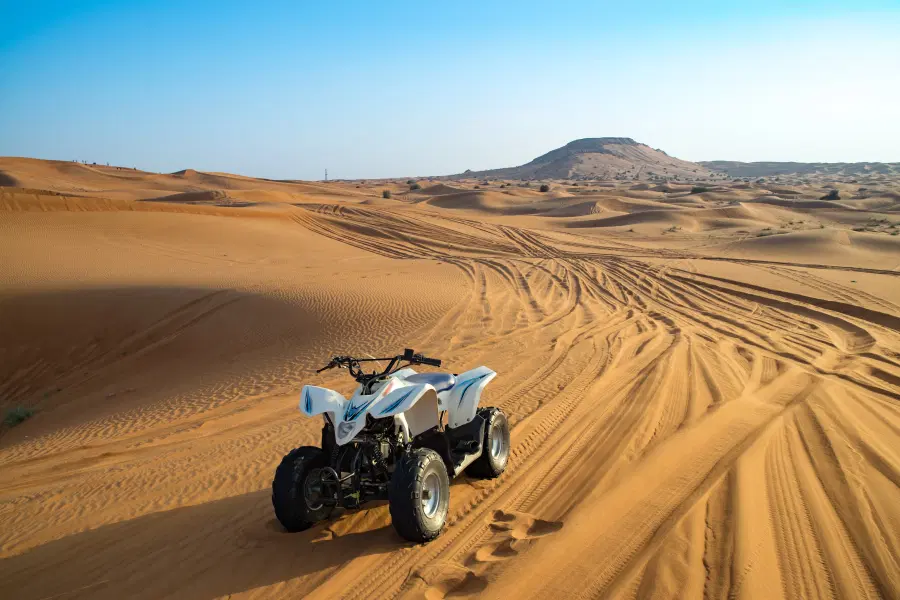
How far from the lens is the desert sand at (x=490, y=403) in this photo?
440 centimetres

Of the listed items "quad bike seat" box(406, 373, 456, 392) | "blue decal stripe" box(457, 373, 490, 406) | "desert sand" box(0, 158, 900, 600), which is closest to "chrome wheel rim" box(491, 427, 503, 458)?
"desert sand" box(0, 158, 900, 600)

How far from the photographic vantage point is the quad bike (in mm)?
4582

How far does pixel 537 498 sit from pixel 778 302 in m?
12.0

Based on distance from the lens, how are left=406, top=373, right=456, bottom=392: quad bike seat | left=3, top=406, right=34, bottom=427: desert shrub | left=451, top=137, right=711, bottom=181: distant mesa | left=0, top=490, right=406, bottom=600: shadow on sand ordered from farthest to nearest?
left=451, top=137, right=711, bottom=181: distant mesa, left=3, top=406, right=34, bottom=427: desert shrub, left=406, top=373, right=456, bottom=392: quad bike seat, left=0, top=490, right=406, bottom=600: shadow on sand

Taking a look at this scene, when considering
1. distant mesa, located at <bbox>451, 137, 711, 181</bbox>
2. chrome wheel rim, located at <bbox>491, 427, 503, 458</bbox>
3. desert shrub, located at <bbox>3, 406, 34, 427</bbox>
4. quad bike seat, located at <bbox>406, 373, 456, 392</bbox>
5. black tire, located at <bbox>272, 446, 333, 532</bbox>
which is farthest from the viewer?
distant mesa, located at <bbox>451, 137, 711, 181</bbox>

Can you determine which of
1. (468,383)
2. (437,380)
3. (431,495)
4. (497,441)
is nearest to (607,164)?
(497,441)

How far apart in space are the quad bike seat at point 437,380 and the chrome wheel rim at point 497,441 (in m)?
0.69

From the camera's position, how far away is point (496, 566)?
172 inches

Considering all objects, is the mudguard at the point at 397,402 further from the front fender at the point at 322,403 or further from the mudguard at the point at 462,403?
the mudguard at the point at 462,403

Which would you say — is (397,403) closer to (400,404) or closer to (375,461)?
(400,404)

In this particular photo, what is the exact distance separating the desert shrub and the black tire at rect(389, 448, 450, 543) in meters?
9.51

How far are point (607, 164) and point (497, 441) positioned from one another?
126m

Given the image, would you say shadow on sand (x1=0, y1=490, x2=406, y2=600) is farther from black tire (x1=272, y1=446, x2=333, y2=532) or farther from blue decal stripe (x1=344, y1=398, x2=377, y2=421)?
blue decal stripe (x1=344, y1=398, x2=377, y2=421)

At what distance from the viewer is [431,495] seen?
4.90 meters
